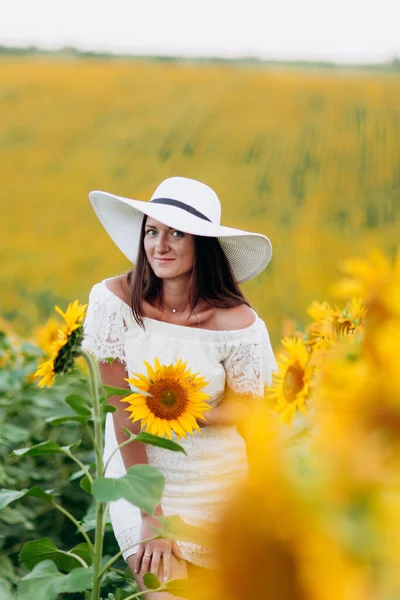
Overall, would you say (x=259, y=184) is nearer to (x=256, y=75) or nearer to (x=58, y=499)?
(x=256, y=75)

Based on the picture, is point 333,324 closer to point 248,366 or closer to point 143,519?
point 248,366

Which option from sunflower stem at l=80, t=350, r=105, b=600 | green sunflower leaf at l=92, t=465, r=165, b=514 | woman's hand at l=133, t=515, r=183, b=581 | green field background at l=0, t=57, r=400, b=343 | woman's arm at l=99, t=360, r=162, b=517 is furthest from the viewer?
green field background at l=0, t=57, r=400, b=343

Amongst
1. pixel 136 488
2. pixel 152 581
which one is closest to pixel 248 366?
pixel 152 581

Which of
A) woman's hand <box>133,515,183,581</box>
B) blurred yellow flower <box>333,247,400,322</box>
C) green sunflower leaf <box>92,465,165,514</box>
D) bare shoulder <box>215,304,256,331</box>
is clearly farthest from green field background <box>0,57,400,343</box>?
blurred yellow flower <box>333,247,400,322</box>

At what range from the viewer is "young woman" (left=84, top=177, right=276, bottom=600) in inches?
71.4

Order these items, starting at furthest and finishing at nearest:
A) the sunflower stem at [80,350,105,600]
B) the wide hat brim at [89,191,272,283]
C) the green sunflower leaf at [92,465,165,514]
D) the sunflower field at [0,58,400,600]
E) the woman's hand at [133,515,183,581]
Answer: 1. the wide hat brim at [89,191,272,283]
2. the woman's hand at [133,515,183,581]
3. the sunflower stem at [80,350,105,600]
4. the green sunflower leaf at [92,465,165,514]
5. the sunflower field at [0,58,400,600]

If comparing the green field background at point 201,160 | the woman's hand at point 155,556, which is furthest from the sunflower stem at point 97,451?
the green field background at point 201,160

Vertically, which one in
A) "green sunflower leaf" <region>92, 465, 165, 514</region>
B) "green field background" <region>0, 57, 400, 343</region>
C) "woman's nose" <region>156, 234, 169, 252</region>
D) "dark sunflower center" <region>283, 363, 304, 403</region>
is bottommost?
"green sunflower leaf" <region>92, 465, 165, 514</region>

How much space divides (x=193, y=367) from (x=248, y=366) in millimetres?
114

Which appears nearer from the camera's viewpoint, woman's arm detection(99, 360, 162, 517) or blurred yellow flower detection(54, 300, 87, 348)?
blurred yellow flower detection(54, 300, 87, 348)

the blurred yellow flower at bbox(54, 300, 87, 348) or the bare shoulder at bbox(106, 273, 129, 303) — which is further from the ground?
the bare shoulder at bbox(106, 273, 129, 303)

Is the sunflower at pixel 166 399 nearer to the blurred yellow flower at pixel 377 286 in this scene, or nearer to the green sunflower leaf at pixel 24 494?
the green sunflower leaf at pixel 24 494

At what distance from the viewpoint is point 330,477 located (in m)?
0.26

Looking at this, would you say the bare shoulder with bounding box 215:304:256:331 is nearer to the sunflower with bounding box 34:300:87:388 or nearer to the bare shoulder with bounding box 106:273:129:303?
the bare shoulder with bounding box 106:273:129:303
